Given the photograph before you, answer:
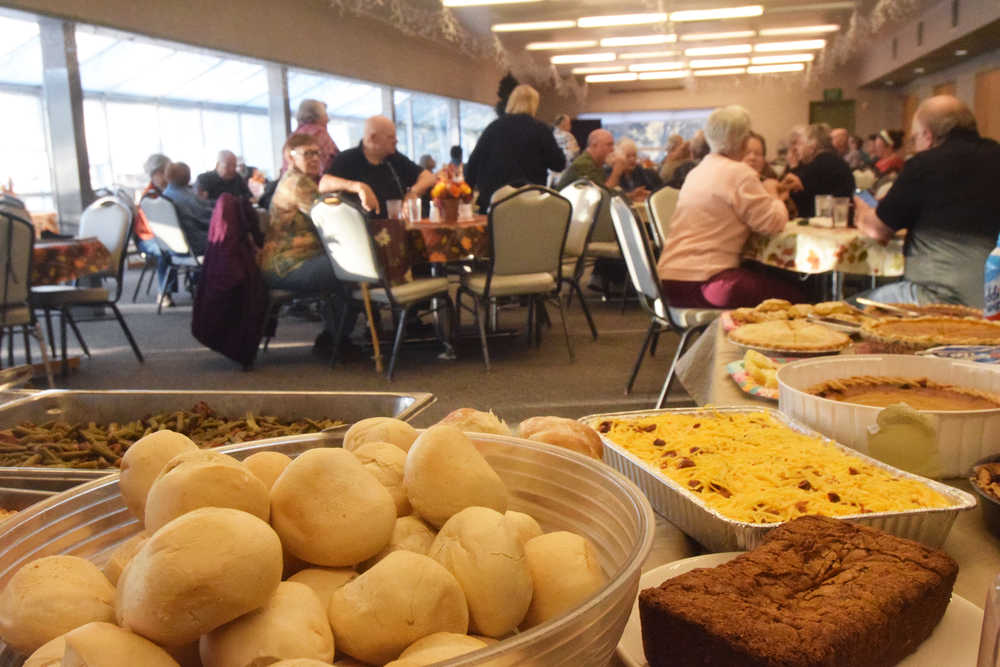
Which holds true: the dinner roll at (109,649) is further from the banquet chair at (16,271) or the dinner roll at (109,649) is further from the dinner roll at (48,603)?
the banquet chair at (16,271)

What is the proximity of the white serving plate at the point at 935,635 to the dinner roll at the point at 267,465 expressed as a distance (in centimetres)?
27

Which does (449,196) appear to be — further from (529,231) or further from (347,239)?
(347,239)

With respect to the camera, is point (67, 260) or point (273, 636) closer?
point (273, 636)

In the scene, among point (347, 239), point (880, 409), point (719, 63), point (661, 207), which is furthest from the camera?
point (719, 63)

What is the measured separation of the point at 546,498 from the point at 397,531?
13 centimetres

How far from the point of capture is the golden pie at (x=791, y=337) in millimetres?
1616

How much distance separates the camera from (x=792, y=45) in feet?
45.9

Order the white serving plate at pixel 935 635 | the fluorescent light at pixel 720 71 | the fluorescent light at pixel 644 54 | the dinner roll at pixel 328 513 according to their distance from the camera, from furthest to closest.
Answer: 1. the fluorescent light at pixel 720 71
2. the fluorescent light at pixel 644 54
3. the white serving plate at pixel 935 635
4. the dinner roll at pixel 328 513

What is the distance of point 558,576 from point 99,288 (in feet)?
16.5

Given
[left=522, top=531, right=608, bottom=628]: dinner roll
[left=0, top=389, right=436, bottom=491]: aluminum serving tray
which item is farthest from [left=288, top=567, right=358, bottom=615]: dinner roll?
[left=0, top=389, right=436, bottom=491]: aluminum serving tray

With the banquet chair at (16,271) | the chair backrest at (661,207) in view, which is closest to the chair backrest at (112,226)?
the banquet chair at (16,271)

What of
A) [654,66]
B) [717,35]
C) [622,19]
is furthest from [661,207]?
[654,66]

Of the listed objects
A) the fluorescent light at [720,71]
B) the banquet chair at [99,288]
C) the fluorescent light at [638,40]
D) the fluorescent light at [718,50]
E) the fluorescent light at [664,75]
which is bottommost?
the banquet chair at [99,288]

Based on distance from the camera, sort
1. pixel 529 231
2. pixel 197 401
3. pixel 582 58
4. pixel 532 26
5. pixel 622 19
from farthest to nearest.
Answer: pixel 582 58
pixel 532 26
pixel 622 19
pixel 529 231
pixel 197 401
